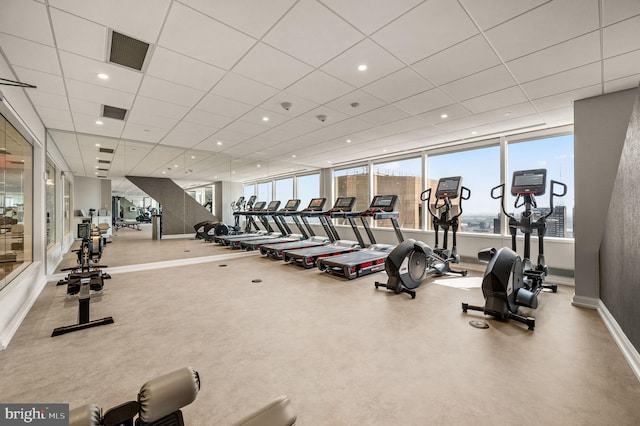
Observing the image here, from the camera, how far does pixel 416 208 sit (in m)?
7.88

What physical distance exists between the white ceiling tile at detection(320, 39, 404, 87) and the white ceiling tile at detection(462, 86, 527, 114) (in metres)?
1.70

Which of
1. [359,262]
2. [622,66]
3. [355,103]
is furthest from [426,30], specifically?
[359,262]

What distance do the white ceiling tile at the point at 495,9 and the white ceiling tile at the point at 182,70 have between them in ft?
8.48

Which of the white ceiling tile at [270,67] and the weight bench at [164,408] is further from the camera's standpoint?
the white ceiling tile at [270,67]

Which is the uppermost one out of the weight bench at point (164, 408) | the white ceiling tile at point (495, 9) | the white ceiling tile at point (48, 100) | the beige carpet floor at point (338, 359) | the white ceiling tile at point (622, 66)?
the white ceiling tile at point (495, 9)

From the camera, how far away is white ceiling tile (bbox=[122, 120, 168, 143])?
205 inches

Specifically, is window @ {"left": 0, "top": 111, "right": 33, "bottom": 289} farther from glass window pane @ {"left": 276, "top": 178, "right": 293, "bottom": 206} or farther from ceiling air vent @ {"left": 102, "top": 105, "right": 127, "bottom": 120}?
glass window pane @ {"left": 276, "top": 178, "right": 293, "bottom": 206}

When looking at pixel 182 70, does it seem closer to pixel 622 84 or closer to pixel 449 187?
pixel 449 187

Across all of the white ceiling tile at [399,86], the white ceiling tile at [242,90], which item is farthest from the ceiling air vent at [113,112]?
the white ceiling tile at [399,86]

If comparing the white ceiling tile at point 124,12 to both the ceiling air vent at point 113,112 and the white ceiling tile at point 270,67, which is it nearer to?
the white ceiling tile at point 270,67

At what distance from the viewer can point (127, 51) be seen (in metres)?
2.83

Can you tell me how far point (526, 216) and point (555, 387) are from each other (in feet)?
9.19

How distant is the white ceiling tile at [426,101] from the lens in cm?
399

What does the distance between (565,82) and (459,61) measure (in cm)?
160
